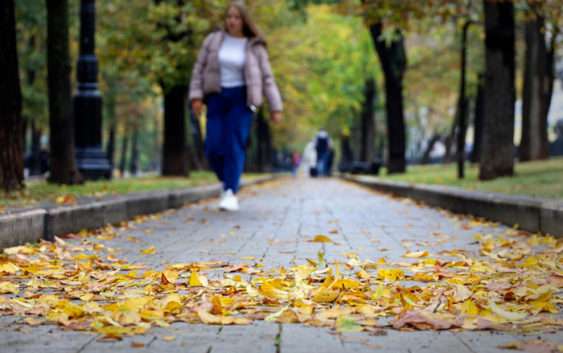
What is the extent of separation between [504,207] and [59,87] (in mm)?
7234

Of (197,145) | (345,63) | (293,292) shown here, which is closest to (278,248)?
(293,292)

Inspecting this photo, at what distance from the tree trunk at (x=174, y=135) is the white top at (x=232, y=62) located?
12.2m

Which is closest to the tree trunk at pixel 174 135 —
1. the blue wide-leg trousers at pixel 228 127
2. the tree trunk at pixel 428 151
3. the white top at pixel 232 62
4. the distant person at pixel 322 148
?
the blue wide-leg trousers at pixel 228 127

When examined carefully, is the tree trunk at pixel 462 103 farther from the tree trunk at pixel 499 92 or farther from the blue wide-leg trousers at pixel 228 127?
the blue wide-leg trousers at pixel 228 127

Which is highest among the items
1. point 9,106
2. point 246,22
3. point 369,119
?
point 246,22

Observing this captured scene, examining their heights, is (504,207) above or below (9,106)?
below

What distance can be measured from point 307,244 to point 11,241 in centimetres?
257

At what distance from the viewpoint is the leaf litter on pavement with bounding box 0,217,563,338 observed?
14.3 ft

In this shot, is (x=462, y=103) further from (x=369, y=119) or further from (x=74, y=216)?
(x=369, y=119)

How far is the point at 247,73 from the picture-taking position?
11961mm

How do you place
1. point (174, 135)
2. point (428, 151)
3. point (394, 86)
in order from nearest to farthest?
point (174, 135) → point (394, 86) → point (428, 151)

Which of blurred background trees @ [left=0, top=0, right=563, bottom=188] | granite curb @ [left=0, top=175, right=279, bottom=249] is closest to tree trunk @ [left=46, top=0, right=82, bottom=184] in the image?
blurred background trees @ [left=0, top=0, right=563, bottom=188]

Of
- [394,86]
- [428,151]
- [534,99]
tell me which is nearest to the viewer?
[534,99]

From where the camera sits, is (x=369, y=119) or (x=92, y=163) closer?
(x=92, y=163)
